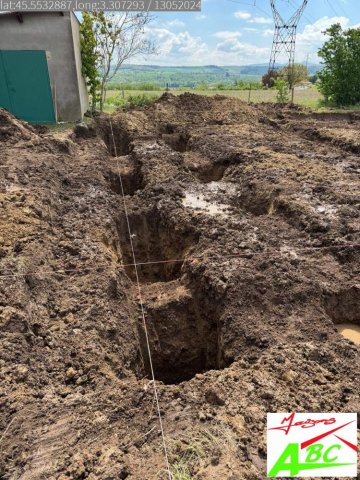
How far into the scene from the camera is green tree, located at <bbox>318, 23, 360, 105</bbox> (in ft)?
63.0

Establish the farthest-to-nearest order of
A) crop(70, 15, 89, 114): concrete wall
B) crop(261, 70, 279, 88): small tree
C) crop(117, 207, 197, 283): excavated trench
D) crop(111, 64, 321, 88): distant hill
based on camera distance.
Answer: crop(111, 64, 321, 88): distant hill < crop(261, 70, 279, 88): small tree < crop(70, 15, 89, 114): concrete wall < crop(117, 207, 197, 283): excavated trench

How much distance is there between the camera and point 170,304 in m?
5.30

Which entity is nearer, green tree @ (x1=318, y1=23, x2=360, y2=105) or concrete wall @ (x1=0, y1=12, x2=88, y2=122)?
concrete wall @ (x1=0, y1=12, x2=88, y2=122)

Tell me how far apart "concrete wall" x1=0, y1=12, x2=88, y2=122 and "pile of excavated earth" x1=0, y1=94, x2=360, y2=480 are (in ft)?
13.2

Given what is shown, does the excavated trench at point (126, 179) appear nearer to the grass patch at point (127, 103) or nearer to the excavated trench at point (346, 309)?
the excavated trench at point (346, 309)

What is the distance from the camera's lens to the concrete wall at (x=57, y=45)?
1293 cm

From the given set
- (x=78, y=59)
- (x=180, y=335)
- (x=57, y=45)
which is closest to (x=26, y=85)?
(x=57, y=45)

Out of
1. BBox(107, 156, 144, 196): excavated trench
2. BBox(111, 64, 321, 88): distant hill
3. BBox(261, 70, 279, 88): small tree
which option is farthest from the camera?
BBox(111, 64, 321, 88): distant hill

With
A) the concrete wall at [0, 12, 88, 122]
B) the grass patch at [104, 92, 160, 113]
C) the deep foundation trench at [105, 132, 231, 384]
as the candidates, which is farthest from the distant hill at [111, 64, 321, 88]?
the deep foundation trench at [105, 132, 231, 384]

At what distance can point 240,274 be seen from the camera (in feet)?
16.9

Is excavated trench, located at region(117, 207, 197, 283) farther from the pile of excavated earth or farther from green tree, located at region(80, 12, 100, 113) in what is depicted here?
green tree, located at region(80, 12, 100, 113)

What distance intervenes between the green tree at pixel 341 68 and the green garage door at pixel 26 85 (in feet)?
47.0

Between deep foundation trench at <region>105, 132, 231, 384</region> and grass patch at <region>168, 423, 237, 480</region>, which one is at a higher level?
grass patch at <region>168, 423, 237, 480</region>

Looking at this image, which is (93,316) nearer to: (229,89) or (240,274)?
(240,274)
